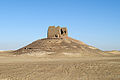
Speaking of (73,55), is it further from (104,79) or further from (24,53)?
(104,79)

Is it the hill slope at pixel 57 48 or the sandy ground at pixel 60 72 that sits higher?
the hill slope at pixel 57 48

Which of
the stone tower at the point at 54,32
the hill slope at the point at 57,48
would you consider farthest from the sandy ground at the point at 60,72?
the stone tower at the point at 54,32

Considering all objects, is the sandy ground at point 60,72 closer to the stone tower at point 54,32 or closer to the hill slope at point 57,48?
the hill slope at point 57,48

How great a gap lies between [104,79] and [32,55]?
2864 centimetres

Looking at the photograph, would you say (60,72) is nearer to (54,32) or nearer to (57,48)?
(57,48)

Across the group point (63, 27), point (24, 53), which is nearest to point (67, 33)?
point (63, 27)

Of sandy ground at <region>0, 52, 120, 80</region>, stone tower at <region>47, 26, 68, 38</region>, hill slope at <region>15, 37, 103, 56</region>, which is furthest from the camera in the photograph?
stone tower at <region>47, 26, 68, 38</region>

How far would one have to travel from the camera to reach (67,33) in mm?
49906

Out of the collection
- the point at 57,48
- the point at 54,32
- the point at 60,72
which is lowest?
the point at 60,72

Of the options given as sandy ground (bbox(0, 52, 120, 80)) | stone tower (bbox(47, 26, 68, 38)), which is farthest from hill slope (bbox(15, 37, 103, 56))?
sandy ground (bbox(0, 52, 120, 80))

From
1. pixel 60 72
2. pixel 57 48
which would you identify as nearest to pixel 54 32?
pixel 57 48

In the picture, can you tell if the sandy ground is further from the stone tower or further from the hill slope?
the stone tower

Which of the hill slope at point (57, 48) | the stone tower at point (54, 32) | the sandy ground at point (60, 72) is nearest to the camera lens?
the sandy ground at point (60, 72)

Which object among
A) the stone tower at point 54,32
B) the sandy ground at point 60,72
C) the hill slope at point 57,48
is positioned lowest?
the sandy ground at point 60,72
